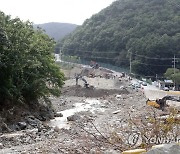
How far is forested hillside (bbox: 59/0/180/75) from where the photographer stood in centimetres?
6281

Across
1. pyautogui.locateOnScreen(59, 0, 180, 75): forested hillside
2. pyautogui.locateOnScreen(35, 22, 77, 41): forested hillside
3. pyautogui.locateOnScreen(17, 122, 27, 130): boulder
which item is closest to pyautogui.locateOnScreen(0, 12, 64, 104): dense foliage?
pyautogui.locateOnScreen(17, 122, 27, 130): boulder

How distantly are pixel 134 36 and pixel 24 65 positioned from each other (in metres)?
51.6

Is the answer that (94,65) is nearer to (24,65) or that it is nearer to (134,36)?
(134,36)

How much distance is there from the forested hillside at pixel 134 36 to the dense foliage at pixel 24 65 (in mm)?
37534

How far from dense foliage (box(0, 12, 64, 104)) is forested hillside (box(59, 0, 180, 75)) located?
37534mm

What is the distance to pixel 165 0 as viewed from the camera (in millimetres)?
87250

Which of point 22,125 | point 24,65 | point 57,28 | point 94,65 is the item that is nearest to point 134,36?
point 94,65

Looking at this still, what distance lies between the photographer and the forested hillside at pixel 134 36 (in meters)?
62.8

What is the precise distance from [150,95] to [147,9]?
4883cm

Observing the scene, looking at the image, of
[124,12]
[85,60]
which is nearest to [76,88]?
[85,60]

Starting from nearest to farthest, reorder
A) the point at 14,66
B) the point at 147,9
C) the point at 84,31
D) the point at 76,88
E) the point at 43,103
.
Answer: the point at 14,66, the point at 43,103, the point at 76,88, the point at 147,9, the point at 84,31

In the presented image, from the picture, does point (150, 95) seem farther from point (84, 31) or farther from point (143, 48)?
point (84, 31)

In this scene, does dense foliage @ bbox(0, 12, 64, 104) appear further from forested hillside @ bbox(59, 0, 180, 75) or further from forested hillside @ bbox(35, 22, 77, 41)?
forested hillside @ bbox(35, 22, 77, 41)

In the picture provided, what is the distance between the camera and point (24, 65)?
2264cm
